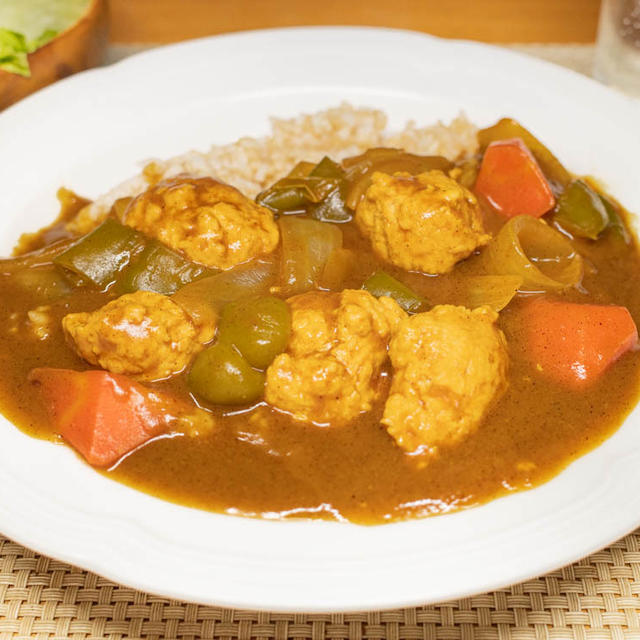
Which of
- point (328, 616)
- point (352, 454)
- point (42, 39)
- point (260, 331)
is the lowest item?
point (328, 616)

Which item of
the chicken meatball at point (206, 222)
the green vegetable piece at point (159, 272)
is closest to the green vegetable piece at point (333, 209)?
the chicken meatball at point (206, 222)

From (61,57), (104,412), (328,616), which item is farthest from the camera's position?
(61,57)

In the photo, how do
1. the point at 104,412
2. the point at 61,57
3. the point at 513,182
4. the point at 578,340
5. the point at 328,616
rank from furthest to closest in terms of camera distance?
the point at 61,57 < the point at 513,182 < the point at 578,340 < the point at 104,412 < the point at 328,616

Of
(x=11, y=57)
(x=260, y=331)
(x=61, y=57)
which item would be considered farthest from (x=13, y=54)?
(x=260, y=331)

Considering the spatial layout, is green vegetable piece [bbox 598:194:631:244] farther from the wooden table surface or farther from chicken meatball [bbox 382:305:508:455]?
the wooden table surface

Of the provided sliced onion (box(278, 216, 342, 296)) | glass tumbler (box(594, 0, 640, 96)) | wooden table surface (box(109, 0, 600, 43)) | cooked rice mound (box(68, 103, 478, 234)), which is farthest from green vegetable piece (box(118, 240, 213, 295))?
glass tumbler (box(594, 0, 640, 96))

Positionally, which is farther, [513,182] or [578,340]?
[513,182]

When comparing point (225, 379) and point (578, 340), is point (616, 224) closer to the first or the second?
point (578, 340)
